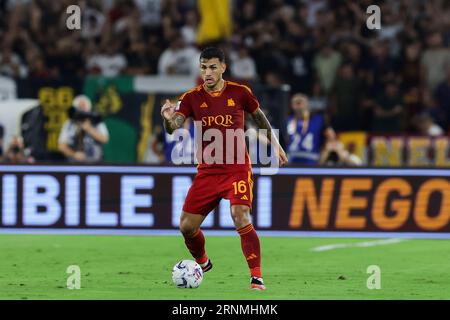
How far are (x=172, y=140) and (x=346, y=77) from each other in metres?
4.43

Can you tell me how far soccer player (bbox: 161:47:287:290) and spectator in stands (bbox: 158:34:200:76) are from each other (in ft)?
35.4

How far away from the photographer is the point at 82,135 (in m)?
19.2

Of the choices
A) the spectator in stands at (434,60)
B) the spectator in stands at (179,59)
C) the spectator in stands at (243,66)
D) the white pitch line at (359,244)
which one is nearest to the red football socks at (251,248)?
the white pitch line at (359,244)

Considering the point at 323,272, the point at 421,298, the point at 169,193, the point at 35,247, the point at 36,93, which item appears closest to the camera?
the point at 421,298

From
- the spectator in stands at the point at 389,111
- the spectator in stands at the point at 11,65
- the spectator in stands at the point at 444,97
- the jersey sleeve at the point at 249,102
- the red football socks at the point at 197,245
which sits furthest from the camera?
the spectator in stands at the point at 11,65

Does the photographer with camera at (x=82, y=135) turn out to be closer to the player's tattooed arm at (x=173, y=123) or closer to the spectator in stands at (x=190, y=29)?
the spectator in stands at (x=190, y=29)

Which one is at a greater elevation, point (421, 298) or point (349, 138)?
point (349, 138)

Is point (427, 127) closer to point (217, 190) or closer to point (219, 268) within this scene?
point (219, 268)

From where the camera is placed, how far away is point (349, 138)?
2231 centimetres

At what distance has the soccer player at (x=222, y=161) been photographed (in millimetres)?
11359

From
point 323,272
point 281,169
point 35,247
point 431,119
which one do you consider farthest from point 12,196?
point 431,119

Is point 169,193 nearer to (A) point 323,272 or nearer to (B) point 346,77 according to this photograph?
(A) point 323,272

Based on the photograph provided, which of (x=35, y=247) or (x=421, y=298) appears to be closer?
(x=421, y=298)

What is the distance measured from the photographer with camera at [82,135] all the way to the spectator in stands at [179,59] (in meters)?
3.45
